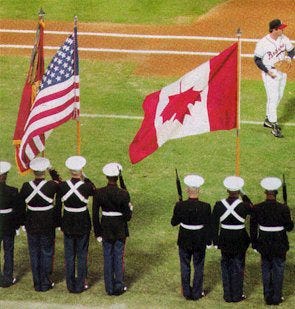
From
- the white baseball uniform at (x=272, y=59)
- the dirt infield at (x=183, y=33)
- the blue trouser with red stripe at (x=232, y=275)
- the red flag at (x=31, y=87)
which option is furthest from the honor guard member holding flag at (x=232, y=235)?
the dirt infield at (x=183, y=33)

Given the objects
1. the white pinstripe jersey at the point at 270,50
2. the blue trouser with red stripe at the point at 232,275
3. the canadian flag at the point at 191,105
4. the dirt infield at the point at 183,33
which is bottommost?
the blue trouser with red stripe at the point at 232,275

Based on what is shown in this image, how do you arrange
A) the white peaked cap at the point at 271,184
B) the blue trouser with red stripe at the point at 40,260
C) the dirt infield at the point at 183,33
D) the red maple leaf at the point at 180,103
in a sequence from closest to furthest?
the white peaked cap at the point at 271,184 < the blue trouser with red stripe at the point at 40,260 < the red maple leaf at the point at 180,103 < the dirt infield at the point at 183,33

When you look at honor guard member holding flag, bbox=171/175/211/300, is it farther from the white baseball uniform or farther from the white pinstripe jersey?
the white pinstripe jersey

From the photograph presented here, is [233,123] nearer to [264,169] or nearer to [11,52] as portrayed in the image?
[264,169]

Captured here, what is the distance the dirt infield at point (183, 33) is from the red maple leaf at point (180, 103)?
9.17 meters

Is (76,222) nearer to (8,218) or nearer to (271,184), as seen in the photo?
(8,218)

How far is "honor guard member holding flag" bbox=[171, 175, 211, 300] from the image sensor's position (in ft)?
37.1

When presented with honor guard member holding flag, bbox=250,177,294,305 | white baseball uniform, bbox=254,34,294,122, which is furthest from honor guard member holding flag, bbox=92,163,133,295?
white baseball uniform, bbox=254,34,294,122

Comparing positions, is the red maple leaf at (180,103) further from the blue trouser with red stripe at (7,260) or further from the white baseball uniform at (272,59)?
the white baseball uniform at (272,59)

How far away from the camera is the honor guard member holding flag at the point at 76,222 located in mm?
11602

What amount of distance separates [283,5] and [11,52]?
340 inches

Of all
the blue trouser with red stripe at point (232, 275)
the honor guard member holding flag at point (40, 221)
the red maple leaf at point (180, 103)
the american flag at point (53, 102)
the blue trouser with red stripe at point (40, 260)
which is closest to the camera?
the blue trouser with red stripe at point (232, 275)

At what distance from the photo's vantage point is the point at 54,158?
16.5 m

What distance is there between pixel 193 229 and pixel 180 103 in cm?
169
